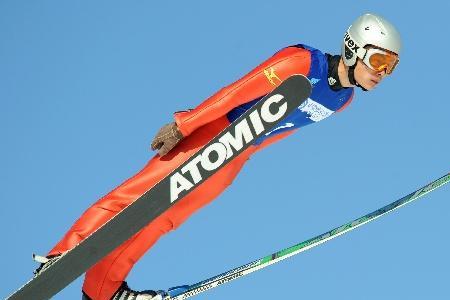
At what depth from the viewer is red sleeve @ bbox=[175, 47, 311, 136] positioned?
3652mm

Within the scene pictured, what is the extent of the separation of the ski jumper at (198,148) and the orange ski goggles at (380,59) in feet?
0.61

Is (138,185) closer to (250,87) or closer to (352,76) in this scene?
(250,87)

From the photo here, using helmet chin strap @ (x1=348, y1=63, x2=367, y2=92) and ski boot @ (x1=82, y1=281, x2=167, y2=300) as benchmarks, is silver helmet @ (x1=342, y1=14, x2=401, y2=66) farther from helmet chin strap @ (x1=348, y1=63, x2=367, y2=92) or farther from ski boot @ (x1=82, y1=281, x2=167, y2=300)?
ski boot @ (x1=82, y1=281, x2=167, y2=300)

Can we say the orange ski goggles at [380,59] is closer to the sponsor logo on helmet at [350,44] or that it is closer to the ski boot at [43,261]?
the sponsor logo on helmet at [350,44]

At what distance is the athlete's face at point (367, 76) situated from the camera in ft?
12.2

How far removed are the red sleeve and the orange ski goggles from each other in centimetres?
24

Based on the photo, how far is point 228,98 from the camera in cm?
370

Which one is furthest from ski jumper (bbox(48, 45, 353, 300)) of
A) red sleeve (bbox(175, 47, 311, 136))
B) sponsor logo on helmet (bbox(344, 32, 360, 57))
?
sponsor logo on helmet (bbox(344, 32, 360, 57))

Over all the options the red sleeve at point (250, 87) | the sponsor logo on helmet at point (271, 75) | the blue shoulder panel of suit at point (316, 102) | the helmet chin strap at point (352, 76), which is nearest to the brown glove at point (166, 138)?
the red sleeve at point (250, 87)

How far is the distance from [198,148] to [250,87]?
0.37m

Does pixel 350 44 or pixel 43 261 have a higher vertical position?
pixel 350 44

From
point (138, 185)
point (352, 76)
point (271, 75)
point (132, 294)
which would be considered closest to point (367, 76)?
point (352, 76)

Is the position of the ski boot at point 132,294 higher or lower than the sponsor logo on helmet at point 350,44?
lower

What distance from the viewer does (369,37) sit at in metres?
3.67
